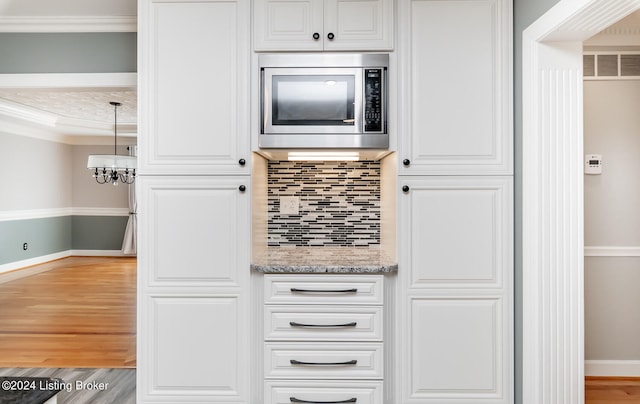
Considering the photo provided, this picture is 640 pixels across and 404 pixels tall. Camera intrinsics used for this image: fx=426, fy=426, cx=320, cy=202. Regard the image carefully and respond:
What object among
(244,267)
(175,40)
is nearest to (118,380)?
(244,267)

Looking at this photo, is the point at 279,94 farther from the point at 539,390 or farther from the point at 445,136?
the point at 539,390

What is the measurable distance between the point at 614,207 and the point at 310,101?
2.29m

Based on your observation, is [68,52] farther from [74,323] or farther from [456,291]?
[456,291]

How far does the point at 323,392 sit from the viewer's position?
209 cm

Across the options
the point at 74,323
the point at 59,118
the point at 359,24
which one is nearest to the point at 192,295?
the point at 359,24

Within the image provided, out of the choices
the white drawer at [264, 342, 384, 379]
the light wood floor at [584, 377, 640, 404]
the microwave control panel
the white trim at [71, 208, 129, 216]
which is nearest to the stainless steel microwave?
the microwave control panel

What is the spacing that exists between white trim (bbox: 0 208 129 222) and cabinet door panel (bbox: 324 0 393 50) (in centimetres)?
655

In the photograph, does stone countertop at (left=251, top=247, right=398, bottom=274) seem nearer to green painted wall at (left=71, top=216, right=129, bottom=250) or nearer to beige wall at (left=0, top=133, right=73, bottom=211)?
beige wall at (left=0, top=133, right=73, bottom=211)

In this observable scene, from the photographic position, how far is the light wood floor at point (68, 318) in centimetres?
323

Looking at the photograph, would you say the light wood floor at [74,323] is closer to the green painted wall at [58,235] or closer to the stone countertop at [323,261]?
the green painted wall at [58,235]

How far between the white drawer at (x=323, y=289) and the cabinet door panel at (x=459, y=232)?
8.4 inches

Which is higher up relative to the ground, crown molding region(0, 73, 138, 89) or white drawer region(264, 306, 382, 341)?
crown molding region(0, 73, 138, 89)

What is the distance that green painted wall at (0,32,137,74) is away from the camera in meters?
2.75

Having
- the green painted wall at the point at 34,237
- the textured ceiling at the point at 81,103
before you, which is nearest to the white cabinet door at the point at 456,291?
the textured ceiling at the point at 81,103
